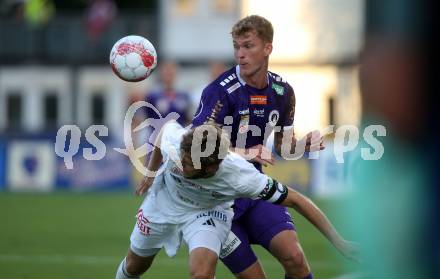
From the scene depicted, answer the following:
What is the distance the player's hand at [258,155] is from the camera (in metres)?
5.42

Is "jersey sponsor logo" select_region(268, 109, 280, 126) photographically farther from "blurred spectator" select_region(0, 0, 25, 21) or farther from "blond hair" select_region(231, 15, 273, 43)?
"blurred spectator" select_region(0, 0, 25, 21)

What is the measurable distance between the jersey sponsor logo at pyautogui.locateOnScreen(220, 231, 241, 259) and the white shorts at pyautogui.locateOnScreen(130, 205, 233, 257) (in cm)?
20

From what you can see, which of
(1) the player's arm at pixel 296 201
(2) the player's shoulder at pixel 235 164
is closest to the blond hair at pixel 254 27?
(2) the player's shoulder at pixel 235 164

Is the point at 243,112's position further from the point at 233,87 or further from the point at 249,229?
the point at 249,229

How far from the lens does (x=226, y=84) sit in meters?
5.78

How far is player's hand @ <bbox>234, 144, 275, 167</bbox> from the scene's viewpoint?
542 centimetres

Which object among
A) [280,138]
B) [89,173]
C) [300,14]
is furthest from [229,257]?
[300,14]

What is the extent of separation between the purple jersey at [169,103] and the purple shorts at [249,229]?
6476mm

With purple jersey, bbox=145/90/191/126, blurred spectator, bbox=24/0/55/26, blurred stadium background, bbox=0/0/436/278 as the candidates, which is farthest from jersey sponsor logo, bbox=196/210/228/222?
blurred spectator, bbox=24/0/55/26

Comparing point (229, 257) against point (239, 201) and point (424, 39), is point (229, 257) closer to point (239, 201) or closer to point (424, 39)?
point (239, 201)

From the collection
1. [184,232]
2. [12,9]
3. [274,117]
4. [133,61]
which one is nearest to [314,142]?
[274,117]

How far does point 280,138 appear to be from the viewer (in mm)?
6195

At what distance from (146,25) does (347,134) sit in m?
29.4

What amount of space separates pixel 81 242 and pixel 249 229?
6678mm
